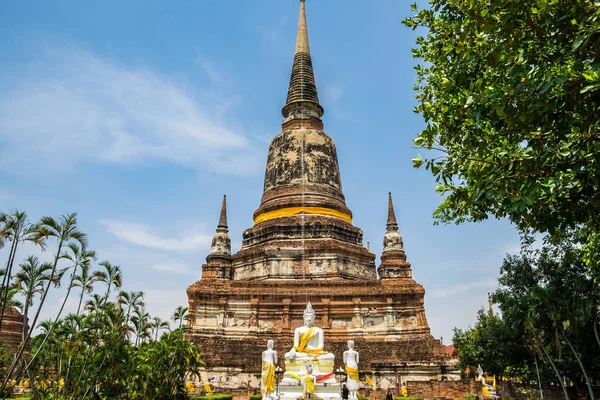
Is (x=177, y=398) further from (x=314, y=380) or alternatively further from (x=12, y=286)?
(x=12, y=286)

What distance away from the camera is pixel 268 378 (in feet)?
56.2

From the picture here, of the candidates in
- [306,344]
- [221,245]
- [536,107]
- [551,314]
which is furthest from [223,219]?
[536,107]

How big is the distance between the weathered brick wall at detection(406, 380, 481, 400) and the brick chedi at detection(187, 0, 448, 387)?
1.42m

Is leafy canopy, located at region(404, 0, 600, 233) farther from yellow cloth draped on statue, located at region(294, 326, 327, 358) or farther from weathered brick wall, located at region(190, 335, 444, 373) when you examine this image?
weathered brick wall, located at region(190, 335, 444, 373)

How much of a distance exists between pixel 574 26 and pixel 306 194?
22.7m

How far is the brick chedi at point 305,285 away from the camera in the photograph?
75.1ft

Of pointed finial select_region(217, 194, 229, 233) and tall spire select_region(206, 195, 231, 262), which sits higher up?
pointed finial select_region(217, 194, 229, 233)

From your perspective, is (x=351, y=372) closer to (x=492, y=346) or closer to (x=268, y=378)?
(x=268, y=378)

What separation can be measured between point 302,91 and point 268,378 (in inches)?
835

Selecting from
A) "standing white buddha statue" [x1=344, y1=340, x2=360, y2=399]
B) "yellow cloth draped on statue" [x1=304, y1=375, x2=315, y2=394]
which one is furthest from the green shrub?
"standing white buddha statue" [x1=344, y1=340, x2=360, y2=399]

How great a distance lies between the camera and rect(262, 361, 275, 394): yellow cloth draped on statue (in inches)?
669

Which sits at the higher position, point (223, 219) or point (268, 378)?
point (223, 219)

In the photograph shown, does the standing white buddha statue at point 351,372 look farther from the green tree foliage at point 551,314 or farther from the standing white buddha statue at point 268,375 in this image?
the green tree foliage at point 551,314

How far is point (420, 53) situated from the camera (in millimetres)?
12305
